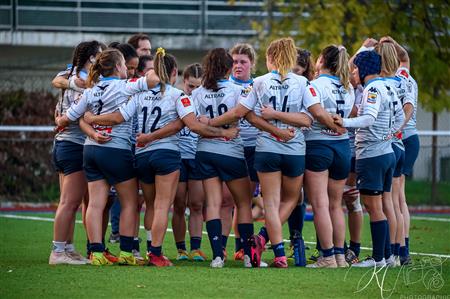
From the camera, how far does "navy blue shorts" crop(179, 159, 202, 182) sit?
11914 millimetres

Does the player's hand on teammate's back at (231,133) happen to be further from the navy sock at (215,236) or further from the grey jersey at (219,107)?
the navy sock at (215,236)

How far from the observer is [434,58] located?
2178cm

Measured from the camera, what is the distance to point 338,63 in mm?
10930

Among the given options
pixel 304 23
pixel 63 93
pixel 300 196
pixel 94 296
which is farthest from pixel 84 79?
pixel 304 23

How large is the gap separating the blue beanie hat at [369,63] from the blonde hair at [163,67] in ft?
6.13

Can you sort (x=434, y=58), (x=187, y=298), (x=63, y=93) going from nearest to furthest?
1. (x=187, y=298)
2. (x=63, y=93)
3. (x=434, y=58)

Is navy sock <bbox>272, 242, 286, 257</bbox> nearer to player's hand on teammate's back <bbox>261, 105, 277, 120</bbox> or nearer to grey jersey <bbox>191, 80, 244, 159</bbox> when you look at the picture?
grey jersey <bbox>191, 80, 244, 159</bbox>

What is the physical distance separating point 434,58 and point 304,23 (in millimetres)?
2627

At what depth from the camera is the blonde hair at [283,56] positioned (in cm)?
1067

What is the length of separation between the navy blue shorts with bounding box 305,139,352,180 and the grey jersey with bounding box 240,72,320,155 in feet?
0.84

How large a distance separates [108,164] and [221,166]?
1.10 metres

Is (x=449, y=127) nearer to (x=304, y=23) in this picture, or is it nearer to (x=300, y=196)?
(x=304, y=23)

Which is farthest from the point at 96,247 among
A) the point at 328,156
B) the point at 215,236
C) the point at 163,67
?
the point at 328,156

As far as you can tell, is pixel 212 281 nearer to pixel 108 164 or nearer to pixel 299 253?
pixel 299 253
